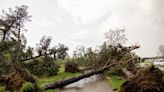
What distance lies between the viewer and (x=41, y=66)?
26.2 metres

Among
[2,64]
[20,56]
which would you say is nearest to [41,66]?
[20,56]

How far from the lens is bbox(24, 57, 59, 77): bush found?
25891 mm

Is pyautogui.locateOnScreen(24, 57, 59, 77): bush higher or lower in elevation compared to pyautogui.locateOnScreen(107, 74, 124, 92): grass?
higher

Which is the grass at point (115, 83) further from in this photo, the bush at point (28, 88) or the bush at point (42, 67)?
the bush at point (42, 67)

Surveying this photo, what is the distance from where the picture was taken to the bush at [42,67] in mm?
25891

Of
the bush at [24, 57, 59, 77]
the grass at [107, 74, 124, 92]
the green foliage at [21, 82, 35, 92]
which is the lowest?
the grass at [107, 74, 124, 92]

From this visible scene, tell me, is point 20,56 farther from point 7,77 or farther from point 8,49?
point 7,77

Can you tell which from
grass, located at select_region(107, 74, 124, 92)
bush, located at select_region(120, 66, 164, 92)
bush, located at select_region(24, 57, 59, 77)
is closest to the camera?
bush, located at select_region(120, 66, 164, 92)

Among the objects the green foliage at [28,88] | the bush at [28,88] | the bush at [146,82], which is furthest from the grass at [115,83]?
the green foliage at [28,88]

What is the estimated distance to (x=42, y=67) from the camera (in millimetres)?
26297

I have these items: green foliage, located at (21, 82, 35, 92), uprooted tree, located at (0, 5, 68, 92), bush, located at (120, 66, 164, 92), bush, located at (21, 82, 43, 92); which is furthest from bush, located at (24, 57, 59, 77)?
bush, located at (120, 66, 164, 92)

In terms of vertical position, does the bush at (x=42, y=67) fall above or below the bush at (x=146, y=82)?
above

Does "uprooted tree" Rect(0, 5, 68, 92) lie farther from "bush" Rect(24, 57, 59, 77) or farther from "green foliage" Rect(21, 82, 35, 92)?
"green foliage" Rect(21, 82, 35, 92)

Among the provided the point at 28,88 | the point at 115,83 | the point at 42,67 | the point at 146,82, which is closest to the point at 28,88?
the point at 28,88
